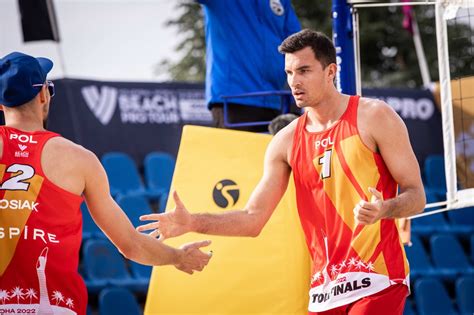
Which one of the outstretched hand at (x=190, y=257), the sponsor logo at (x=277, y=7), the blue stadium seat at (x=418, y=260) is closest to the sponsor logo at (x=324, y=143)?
the outstretched hand at (x=190, y=257)

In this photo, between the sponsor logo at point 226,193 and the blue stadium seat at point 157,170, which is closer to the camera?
the sponsor logo at point 226,193

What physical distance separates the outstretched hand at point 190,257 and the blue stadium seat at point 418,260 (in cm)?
624

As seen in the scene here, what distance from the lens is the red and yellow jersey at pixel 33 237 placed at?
4.52 metres

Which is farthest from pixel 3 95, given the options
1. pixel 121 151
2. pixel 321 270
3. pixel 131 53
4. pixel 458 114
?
pixel 131 53

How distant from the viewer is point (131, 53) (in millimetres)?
15680

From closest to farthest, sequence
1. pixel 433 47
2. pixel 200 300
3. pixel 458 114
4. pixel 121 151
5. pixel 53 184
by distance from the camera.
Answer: pixel 53 184 < pixel 200 300 < pixel 458 114 < pixel 121 151 < pixel 433 47

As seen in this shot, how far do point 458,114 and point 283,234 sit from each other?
5.49ft

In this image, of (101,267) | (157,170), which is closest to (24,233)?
(101,267)

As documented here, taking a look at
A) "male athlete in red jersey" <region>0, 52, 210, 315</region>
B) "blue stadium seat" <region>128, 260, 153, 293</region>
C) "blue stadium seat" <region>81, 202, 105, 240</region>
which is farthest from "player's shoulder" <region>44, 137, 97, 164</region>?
"blue stadium seat" <region>81, 202, 105, 240</region>

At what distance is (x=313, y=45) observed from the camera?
534 centimetres

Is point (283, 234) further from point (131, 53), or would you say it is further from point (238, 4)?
point (131, 53)

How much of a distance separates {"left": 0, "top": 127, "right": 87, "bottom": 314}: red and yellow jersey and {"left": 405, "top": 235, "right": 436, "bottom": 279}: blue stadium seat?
277 inches

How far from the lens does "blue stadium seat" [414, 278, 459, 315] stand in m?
10.6

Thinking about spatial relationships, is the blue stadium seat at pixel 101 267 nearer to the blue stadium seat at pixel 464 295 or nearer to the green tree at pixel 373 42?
the blue stadium seat at pixel 464 295
